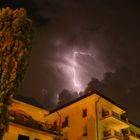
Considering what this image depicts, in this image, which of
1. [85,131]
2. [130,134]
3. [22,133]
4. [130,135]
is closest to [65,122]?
[85,131]

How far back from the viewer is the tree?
1836 centimetres

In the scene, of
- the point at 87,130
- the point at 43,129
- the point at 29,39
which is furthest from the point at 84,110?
the point at 29,39

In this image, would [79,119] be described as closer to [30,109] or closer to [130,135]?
[30,109]

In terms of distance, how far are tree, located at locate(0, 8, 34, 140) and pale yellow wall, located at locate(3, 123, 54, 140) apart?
10071 millimetres

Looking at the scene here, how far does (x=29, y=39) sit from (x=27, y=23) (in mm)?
1429

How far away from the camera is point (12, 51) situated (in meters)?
19.9

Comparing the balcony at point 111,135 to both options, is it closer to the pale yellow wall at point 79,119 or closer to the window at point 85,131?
the pale yellow wall at point 79,119

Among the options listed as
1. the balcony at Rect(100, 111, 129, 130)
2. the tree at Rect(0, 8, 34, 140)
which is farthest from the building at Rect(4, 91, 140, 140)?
the tree at Rect(0, 8, 34, 140)

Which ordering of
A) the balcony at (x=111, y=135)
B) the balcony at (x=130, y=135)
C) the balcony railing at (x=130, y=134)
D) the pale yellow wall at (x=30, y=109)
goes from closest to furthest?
the balcony at (x=111, y=135) < the pale yellow wall at (x=30, y=109) < the balcony at (x=130, y=135) < the balcony railing at (x=130, y=134)

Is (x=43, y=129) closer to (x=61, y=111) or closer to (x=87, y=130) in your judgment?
(x=87, y=130)

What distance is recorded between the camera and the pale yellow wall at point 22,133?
2770cm

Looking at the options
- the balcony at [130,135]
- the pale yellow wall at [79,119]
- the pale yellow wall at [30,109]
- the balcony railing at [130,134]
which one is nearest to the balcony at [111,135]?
the pale yellow wall at [79,119]

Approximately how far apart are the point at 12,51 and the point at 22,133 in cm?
1202

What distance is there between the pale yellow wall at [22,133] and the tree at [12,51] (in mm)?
10071
